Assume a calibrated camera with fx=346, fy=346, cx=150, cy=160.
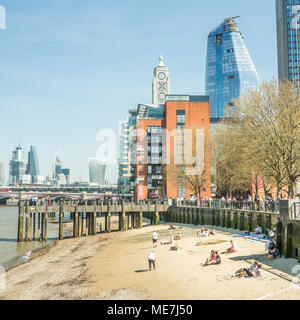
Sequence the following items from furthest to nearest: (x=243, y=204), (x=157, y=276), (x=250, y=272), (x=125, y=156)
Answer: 1. (x=125, y=156)
2. (x=243, y=204)
3. (x=157, y=276)
4. (x=250, y=272)

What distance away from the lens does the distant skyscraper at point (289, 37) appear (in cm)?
13975

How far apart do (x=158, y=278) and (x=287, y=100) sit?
2332 centimetres

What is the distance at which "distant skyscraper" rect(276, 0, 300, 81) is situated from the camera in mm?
139750

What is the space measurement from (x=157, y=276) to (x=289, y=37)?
5704 inches

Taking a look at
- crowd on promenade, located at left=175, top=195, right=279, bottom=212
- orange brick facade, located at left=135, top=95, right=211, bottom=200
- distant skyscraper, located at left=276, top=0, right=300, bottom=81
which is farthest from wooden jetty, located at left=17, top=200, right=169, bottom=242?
distant skyscraper, located at left=276, top=0, right=300, bottom=81

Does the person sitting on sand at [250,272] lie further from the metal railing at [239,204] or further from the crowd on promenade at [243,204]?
the crowd on promenade at [243,204]

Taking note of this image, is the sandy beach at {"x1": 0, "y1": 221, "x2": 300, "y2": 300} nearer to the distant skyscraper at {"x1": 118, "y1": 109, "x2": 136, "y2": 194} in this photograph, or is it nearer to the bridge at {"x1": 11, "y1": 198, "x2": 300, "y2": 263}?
the bridge at {"x1": 11, "y1": 198, "x2": 300, "y2": 263}

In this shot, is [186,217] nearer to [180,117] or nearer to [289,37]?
[180,117]

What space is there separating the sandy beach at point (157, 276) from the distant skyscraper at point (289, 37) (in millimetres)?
127263

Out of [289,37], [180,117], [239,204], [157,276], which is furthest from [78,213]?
[289,37]

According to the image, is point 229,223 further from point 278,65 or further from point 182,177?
point 278,65

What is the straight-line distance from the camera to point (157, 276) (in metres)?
19.8

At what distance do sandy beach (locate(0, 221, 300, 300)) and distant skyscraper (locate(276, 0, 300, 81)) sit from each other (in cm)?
12726
